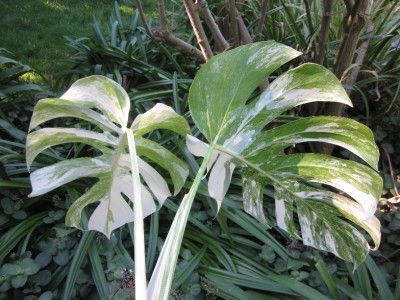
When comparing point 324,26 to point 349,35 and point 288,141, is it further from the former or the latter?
point 288,141

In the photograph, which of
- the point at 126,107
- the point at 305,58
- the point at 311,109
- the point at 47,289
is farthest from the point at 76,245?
the point at 305,58

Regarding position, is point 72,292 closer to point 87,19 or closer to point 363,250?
point 363,250

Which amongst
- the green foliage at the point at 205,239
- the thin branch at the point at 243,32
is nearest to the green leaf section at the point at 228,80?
the green foliage at the point at 205,239

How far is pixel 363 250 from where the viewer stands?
915mm

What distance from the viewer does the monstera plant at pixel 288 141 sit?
32.5 inches

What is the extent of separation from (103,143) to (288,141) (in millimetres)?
392

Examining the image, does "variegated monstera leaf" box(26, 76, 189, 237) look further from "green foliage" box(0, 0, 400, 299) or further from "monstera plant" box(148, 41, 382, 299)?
"green foliage" box(0, 0, 400, 299)

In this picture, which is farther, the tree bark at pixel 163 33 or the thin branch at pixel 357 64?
the thin branch at pixel 357 64

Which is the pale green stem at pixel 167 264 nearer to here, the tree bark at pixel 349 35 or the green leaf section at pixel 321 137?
the green leaf section at pixel 321 137

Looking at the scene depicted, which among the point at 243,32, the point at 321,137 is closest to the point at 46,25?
the point at 243,32

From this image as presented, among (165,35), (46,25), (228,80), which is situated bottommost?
(46,25)

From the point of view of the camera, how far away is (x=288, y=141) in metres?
0.92

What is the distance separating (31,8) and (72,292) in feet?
11.9

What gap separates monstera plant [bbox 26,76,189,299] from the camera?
31.0 inches
